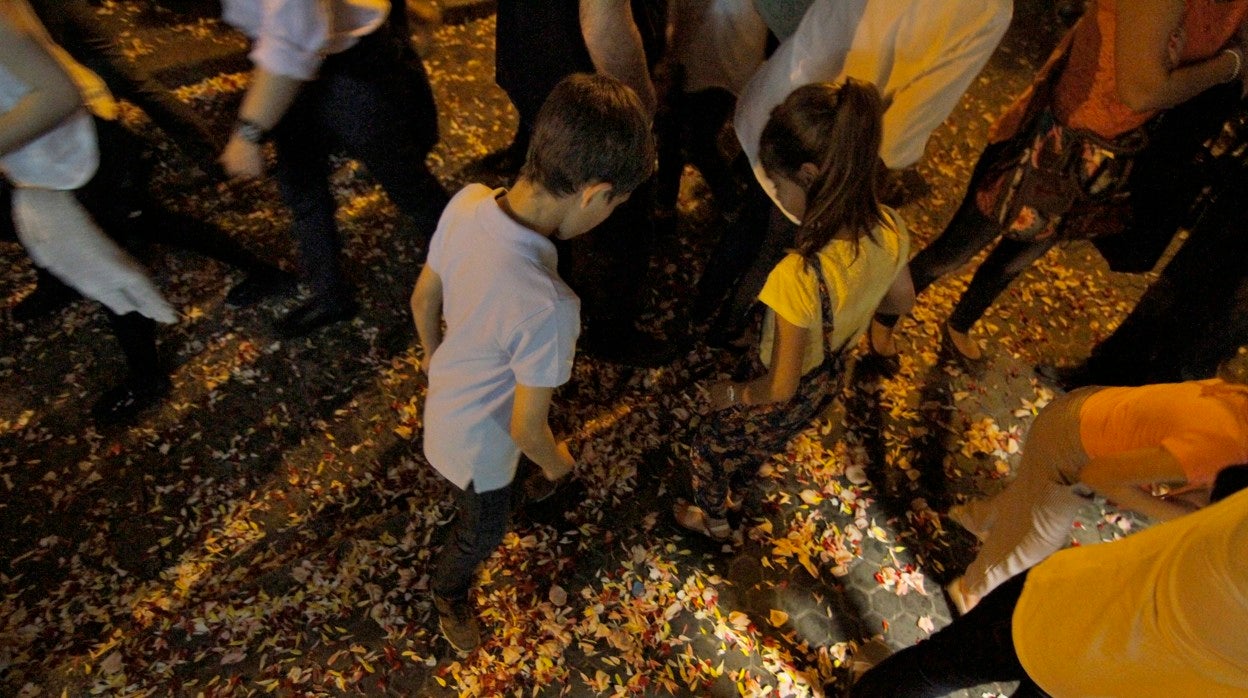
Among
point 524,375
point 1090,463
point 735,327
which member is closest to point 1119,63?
point 1090,463

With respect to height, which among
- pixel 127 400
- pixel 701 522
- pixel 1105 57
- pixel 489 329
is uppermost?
pixel 1105 57

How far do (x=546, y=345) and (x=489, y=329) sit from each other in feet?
0.50

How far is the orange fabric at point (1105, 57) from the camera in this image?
2.28m

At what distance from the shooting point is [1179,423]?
1699mm

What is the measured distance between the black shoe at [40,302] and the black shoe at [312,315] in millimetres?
983

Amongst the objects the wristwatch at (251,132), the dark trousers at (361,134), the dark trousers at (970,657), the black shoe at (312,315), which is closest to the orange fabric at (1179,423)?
the dark trousers at (970,657)

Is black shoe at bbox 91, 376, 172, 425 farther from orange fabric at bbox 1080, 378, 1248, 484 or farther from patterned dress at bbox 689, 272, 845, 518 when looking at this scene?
orange fabric at bbox 1080, 378, 1248, 484

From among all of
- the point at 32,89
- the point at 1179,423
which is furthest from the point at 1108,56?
the point at 32,89

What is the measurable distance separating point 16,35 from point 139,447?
5.59 feet

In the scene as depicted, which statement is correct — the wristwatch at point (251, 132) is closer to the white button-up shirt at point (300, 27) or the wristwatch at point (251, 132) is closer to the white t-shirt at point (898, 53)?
the white button-up shirt at point (300, 27)

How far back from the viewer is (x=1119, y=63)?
231 cm

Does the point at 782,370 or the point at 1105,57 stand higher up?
the point at 1105,57

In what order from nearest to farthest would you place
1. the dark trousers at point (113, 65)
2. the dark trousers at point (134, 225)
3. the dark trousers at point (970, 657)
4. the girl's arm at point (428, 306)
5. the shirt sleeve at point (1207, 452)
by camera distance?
the shirt sleeve at point (1207, 452), the dark trousers at point (970, 657), the girl's arm at point (428, 306), the dark trousers at point (134, 225), the dark trousers at point (113, 65)

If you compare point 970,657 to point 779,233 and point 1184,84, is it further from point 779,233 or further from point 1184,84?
point 1184,84
